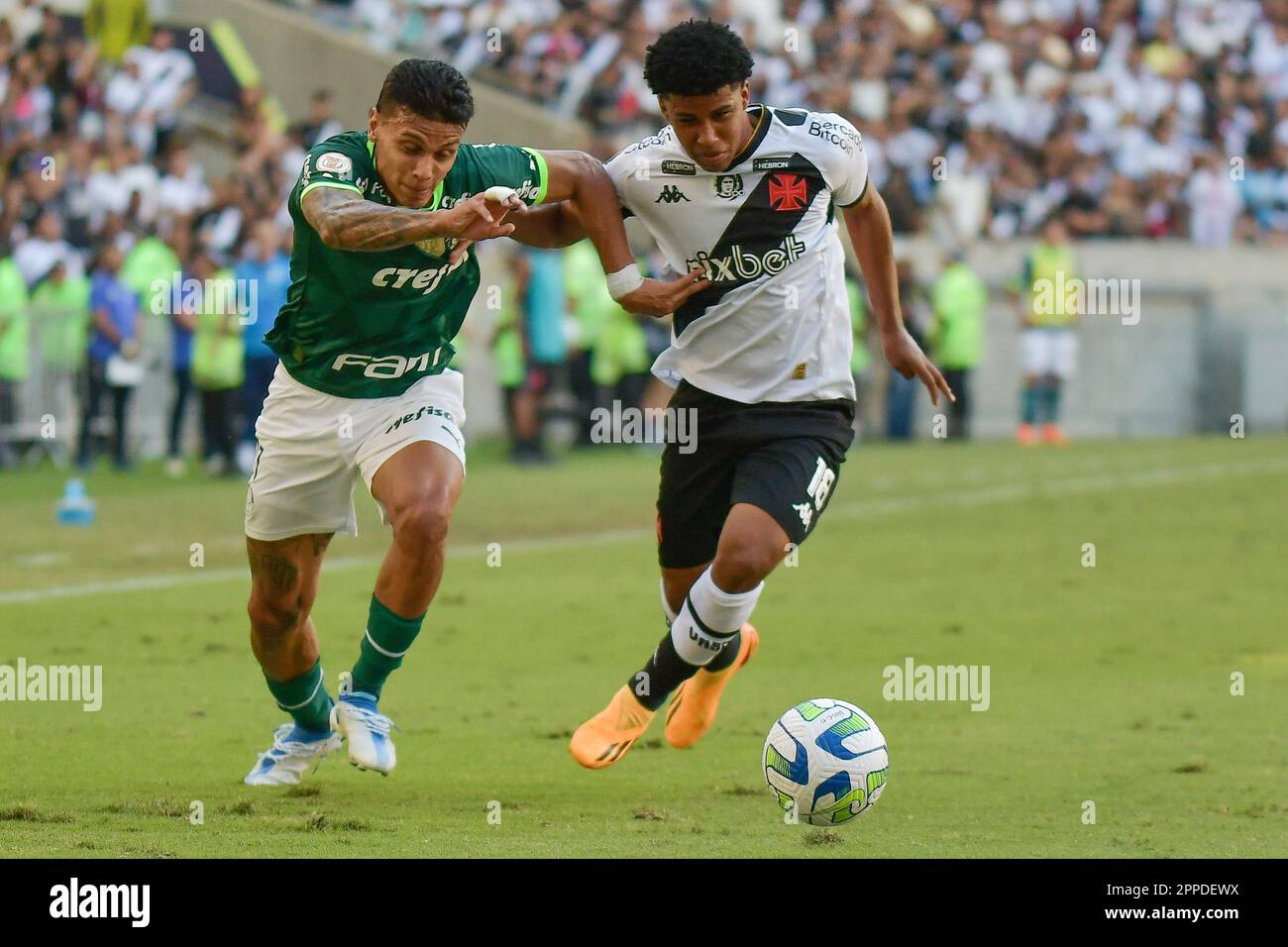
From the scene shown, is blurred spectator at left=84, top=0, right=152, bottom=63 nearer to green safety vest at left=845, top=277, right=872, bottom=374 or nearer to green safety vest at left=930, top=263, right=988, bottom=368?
green safety vest at left=845, top=277, right=872, bottom=374

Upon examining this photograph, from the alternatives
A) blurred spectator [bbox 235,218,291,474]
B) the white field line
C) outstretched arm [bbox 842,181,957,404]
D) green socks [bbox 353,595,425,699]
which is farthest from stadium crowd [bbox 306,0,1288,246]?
green socks [bbox 353,595,425,699]

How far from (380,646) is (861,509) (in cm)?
1112

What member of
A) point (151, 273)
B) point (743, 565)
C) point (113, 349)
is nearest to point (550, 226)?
point (743, 565)

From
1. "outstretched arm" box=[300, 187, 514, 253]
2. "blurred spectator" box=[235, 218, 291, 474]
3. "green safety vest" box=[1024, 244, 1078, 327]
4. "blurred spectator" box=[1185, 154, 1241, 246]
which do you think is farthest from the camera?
"blurred spectator" box=[1185, 154, 1241, 246]

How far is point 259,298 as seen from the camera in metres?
18.6

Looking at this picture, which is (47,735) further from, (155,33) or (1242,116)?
(1242,116)

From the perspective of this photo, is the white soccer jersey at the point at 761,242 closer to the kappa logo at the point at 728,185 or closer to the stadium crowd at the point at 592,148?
the kappa logo at the point at 728,185

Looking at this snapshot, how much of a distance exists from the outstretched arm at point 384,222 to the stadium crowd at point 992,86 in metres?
20.0

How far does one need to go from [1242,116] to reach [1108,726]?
2281cm

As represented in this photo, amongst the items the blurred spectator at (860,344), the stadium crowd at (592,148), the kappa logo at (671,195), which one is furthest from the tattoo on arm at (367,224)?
the blurred spectator at (860,344)

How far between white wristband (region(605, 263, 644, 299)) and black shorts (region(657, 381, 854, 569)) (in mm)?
583

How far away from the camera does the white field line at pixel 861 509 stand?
12039mm

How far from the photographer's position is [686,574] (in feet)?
24.2

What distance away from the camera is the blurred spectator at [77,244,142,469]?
1922cm
